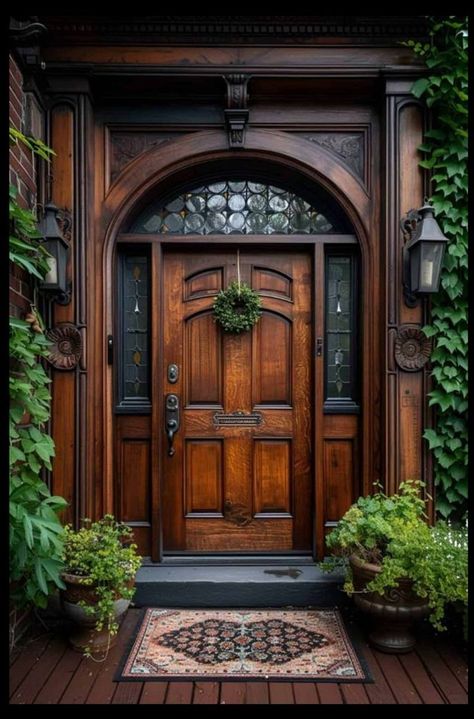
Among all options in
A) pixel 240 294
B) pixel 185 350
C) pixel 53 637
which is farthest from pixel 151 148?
pixel 53 637

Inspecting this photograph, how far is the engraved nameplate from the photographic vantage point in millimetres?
3256

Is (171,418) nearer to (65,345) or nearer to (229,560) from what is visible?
(65,345)

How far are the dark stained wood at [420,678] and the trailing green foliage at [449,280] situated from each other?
0.82 m

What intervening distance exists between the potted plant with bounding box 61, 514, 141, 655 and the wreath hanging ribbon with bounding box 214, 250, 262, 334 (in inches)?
55.2

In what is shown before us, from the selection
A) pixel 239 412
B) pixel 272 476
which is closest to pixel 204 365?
pixel 239 412

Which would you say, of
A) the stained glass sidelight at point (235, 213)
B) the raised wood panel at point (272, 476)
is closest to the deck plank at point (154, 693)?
the raised wood panel at point (272, 476)

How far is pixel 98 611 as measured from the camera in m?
2.45

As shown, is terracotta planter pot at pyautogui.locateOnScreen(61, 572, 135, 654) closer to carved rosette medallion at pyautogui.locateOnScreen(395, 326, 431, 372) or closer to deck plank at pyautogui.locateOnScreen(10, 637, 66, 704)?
deck plank at pyautogui.locateOnScreen(10, 637, 66, 704)

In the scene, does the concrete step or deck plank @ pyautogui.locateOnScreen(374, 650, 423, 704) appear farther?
the concrete step

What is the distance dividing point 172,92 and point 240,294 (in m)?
1.30

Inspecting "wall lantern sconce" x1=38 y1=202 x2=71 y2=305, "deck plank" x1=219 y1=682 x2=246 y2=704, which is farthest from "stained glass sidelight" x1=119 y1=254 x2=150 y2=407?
"deck plank" x1=219 y1=682 x2=246 y2=704

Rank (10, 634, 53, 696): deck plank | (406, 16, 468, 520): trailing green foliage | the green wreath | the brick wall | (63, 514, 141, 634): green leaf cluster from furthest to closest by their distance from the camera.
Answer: the green wreath
(406, 16, 468, 520): trailing green foliage
the brick wall
(63, 514, 141, 634): green leaf cluster
(10, 634, 53, 696): deck plank

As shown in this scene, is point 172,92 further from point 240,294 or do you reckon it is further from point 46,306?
point 46,306

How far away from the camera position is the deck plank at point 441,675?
7.24 ft
